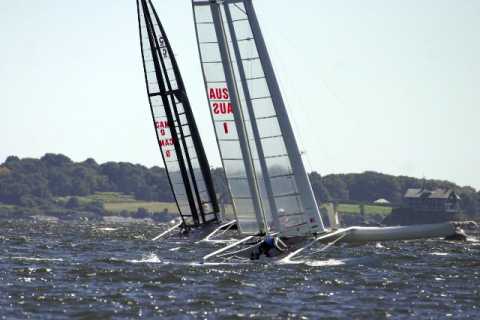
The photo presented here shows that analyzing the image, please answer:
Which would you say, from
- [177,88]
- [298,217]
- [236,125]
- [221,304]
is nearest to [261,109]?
[236,125]

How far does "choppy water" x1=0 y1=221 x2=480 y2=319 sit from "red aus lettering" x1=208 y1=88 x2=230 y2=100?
16.1 ft

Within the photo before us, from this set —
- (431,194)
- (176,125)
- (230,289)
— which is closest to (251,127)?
(230,289)

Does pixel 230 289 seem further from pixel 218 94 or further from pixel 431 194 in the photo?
pixel 431 194

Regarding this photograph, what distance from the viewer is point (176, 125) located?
41.8 metres

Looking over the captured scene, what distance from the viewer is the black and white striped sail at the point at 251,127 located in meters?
29.1

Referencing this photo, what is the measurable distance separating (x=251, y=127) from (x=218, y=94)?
177 cm

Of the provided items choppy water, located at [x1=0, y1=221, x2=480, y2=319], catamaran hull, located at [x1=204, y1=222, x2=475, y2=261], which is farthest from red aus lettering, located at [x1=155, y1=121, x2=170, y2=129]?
catamaran hull, located at [x1=204, y1=222, x2=475, y2=261]

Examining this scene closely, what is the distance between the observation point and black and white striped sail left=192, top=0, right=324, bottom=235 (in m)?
29.1

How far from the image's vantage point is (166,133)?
140ft

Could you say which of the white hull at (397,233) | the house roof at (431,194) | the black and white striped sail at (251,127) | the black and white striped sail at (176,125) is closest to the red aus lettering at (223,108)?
the black and white striped sail at (251,127)

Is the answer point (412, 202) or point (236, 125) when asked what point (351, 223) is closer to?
point (412, 202)

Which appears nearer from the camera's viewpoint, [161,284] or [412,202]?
[161,284]

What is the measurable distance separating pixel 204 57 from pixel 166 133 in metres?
12.4

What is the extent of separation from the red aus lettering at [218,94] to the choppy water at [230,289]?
193 inches
